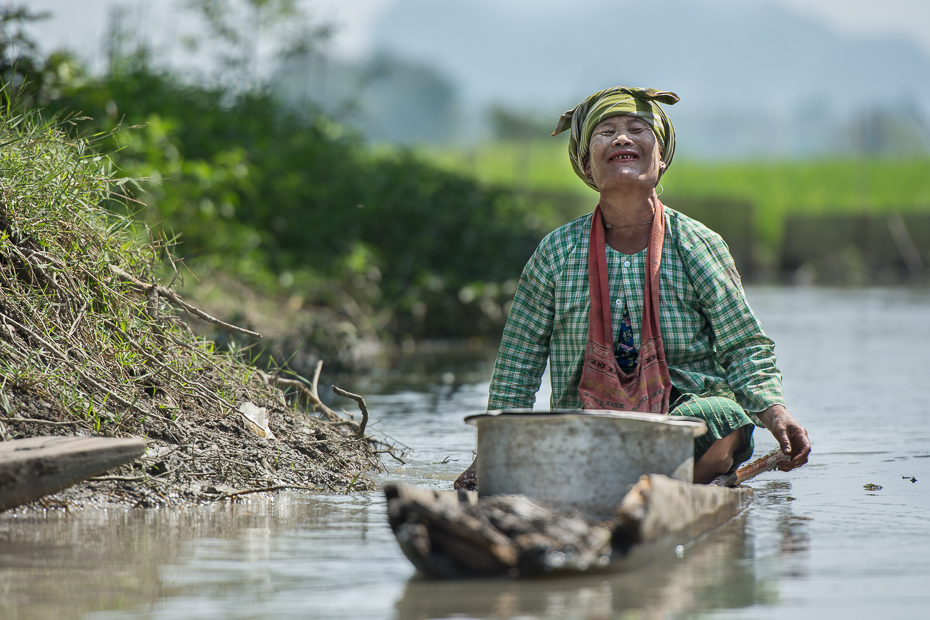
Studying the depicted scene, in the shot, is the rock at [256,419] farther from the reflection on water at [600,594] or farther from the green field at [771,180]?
the green field at [771,180]

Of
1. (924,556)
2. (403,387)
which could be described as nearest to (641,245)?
(924,556)

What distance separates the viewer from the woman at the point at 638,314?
Answer: 3.65m

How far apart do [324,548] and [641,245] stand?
1497 millimetres

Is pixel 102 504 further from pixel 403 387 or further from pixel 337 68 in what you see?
pixel 337 68

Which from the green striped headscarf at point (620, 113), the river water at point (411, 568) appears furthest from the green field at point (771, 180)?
the river water at point (411, 568)

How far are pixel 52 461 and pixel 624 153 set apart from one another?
6.70ft

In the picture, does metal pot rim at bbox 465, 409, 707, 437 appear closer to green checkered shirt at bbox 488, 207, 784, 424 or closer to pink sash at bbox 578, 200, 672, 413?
pink sash at bbox 578, 200, 672, 413

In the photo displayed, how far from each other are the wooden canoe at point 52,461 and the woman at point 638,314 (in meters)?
1.31

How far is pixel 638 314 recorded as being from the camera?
3.73 metres

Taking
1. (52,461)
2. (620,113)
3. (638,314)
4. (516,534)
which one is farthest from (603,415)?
(52,461)

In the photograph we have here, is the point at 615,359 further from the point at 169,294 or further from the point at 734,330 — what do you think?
the point at 169,294

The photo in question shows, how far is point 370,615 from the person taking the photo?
2549 millimetres

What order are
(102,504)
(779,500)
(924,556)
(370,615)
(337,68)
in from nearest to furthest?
(370,615) < (924,556) < (102,504) < (779,500) < (337,68)

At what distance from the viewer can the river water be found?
259 cm
